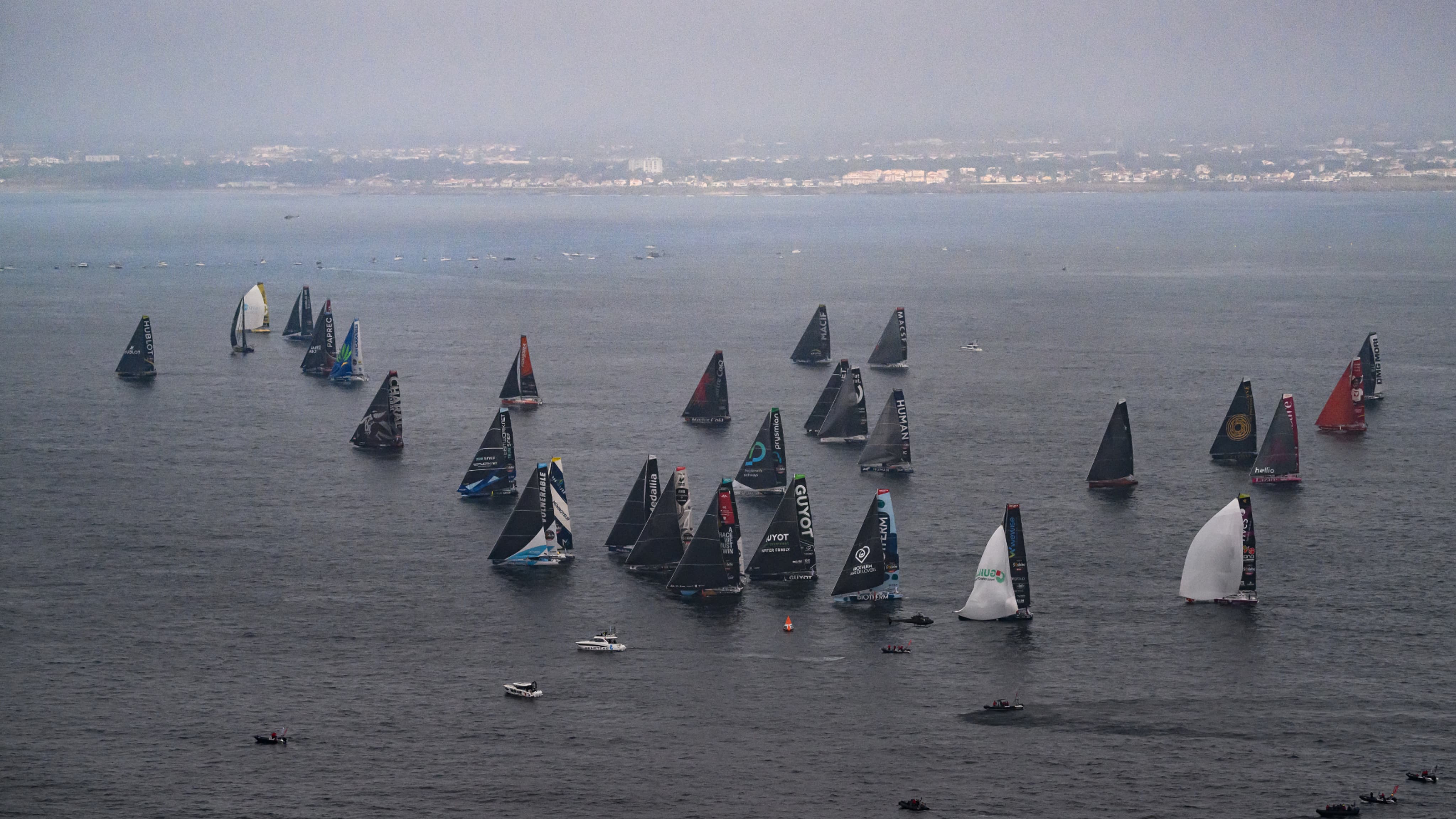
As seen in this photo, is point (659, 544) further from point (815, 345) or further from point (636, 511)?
point (815, 345)

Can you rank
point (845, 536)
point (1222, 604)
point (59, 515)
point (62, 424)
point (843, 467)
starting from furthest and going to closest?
point (62, 424), point (843, 467), point (59, 515), point (845, 536), point (1222, 604)

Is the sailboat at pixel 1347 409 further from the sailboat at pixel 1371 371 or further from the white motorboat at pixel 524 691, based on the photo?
the white motorboat at pixel 524 691

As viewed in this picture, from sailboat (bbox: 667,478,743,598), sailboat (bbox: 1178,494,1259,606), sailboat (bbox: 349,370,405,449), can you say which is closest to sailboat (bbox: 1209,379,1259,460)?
sailboat (bbox: 1178,494,1259,606)

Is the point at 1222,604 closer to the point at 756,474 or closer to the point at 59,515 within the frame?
the point at 756,474

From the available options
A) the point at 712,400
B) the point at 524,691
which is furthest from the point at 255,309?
the point at 524,691

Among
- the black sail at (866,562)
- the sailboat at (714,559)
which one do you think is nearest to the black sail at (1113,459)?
the black sail at (866,562)

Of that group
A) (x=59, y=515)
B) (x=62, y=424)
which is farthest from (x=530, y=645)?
(x=62, y=424)
